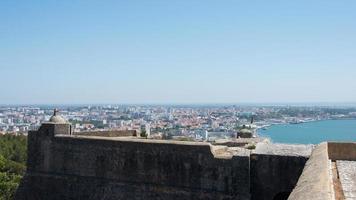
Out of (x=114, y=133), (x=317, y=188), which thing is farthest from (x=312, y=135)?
(x=317, y=188)

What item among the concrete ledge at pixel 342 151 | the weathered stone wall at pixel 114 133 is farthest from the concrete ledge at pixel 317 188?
the weathered stone wall at pixel 114 133

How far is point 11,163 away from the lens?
4088cm

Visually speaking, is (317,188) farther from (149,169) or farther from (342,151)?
(149,169)

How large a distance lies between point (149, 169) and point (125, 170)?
0.91 metres

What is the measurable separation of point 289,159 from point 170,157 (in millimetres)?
3440

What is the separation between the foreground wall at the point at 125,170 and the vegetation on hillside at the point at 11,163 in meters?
12.6

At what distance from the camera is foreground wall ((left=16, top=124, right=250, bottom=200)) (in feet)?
40.7

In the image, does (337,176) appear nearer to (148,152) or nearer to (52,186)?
(148,152)

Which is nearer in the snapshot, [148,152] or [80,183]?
[148,152]

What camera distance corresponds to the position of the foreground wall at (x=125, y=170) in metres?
12.4

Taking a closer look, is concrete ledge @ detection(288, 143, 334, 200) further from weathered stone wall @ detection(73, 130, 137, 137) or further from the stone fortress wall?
weathered stone wall @ detection(73, 130, 137, 137)

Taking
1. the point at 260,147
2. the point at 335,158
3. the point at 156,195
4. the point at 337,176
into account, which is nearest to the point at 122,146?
the point at 156,195

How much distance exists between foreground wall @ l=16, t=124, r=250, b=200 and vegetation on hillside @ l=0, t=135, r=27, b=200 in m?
12.6

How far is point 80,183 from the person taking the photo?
1520 centimetres
